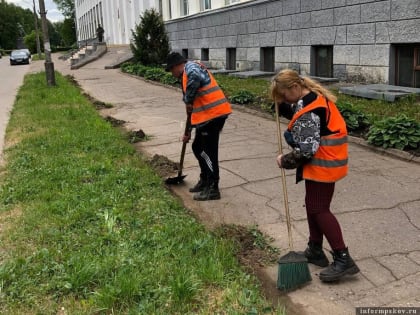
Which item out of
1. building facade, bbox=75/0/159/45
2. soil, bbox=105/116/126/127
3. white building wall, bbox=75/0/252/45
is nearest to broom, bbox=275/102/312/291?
soil, bbox=105/116/126/127

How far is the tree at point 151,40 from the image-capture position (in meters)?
20.5

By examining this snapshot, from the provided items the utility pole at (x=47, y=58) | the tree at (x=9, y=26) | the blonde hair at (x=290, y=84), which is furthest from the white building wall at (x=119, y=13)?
the tree at (x=9, y=26)

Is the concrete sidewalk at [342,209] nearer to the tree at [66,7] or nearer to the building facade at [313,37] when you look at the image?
the building facade at [313,37]

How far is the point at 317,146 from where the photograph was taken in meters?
3.16

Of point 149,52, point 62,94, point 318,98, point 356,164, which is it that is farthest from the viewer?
point 149,52

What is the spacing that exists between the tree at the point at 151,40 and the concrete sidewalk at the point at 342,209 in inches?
495

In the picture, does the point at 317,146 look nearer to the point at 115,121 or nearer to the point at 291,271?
the point at 291,271

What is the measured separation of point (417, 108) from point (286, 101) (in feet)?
17.9

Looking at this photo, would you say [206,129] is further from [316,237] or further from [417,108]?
[417,108]

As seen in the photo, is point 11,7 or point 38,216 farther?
point 11,7

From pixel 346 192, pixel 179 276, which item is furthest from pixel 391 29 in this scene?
pixel 179 276

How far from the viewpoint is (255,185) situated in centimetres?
552

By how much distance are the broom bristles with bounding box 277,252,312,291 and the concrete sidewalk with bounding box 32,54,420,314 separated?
2.3 inches

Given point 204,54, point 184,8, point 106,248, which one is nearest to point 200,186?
point 106,248
